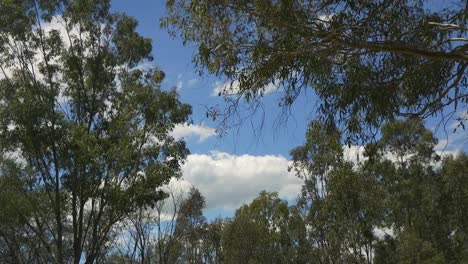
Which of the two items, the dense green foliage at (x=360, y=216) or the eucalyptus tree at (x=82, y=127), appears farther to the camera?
the dense green foliage at (x=360, y=216)

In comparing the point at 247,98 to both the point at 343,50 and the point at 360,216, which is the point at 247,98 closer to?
the point at 343,50

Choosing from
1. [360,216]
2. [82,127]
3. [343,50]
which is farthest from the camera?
[360,216]

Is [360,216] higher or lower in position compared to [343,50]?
higher

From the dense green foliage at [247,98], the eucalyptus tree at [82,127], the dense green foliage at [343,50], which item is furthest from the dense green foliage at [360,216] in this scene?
the dense green foliage at [343,50]

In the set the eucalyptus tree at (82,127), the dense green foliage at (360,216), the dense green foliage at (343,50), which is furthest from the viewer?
the dense green foliage at (360,216)

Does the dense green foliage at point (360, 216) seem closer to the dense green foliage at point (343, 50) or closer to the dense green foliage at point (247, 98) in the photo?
the dense green foliage at point (247, 98)

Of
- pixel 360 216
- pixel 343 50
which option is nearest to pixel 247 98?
pixel 343 50

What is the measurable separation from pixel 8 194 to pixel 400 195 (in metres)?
23.2

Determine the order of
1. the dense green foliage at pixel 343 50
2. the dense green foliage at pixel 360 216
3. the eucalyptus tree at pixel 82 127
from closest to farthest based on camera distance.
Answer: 1. the dense green foliage at pixel 343 50
2. the eucalyptus tree at pixel 82 127
3. the dense green foliage at pixel 360 216

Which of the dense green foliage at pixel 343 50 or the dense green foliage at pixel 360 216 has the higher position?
the dense green foliage at pixel 360 216

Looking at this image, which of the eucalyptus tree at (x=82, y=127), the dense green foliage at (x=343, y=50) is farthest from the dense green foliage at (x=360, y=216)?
the dense green foliage at (x=343, y=50)

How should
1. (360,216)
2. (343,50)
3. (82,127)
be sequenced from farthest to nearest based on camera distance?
1. (360,216)
2. (82,127)
3. (343,50)

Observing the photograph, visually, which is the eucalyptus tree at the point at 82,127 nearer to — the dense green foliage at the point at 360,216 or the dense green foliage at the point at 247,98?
the dense green foliage at the point at 247,98

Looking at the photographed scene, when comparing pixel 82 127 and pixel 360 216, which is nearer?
pixel 82 127
